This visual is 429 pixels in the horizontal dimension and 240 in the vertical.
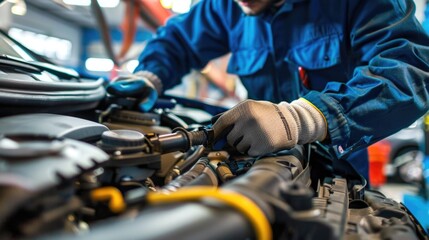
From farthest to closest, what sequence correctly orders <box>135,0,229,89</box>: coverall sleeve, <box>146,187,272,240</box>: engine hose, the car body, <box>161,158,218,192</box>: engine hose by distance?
the car body
<box>135,0,229,89</box>: coverall sleeve
<box>161,158,218,192</box>: engine hose
<box>146,187,272,240</box>: engine hose

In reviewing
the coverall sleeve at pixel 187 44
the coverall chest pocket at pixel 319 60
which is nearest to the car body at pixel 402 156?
the coverall sleeve at pixel 187 44

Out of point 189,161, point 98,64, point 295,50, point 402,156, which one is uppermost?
point 295,50

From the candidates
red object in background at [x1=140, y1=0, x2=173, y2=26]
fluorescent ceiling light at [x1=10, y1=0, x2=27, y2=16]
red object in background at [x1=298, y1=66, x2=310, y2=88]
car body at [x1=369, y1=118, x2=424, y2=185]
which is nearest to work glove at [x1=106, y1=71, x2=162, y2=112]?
red object in background at [x1=298, y1=66, x2=310, y2=88]

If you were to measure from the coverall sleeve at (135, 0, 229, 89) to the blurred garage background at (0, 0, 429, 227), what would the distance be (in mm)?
221

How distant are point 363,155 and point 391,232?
697 millimetres

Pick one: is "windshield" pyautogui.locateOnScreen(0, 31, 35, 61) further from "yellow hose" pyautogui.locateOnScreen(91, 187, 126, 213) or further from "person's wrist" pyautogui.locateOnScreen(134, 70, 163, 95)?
"yellow hose" pyautogui.locateOnScreen(91, 187, 126, 213)

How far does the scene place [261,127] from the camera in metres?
0.72

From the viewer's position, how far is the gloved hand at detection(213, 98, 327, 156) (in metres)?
0.73

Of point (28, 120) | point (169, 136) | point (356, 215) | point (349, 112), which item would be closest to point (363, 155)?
point (349, 112)

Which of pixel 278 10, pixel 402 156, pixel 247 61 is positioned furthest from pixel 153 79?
pixel 402 156

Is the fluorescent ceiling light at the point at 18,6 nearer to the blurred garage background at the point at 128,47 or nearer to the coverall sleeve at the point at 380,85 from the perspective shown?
the blurred garage background at the point at 128,47

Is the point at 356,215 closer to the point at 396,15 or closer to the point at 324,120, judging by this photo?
the point at 324,120

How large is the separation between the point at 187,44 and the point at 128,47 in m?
1.38

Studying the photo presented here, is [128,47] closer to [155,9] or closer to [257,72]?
[155,9]
